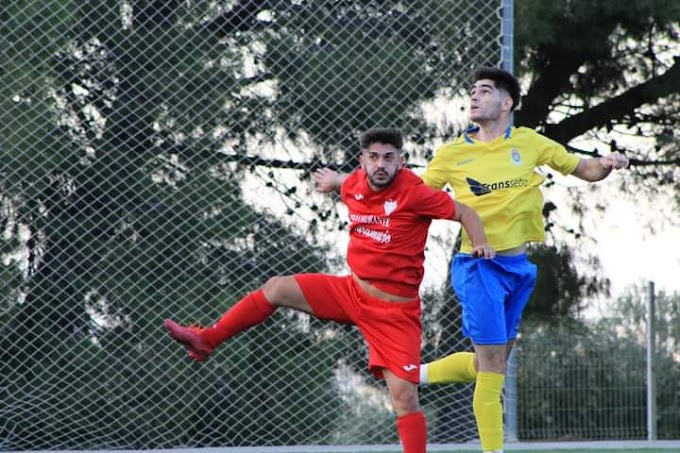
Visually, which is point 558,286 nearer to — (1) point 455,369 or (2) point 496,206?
(1) point 455,369

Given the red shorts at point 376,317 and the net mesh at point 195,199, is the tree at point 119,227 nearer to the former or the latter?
the net mesh at point 195,199

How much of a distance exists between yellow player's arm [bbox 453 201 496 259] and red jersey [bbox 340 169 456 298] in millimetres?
41

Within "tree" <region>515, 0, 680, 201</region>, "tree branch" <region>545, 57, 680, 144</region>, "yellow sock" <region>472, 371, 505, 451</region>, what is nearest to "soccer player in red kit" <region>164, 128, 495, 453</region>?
"yellow sock" <region>472, 371, 505, 451</region>

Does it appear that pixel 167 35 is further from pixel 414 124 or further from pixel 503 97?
pixel 503 97

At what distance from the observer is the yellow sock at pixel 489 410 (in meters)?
4.82

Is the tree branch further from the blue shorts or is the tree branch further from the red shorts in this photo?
the red shorts

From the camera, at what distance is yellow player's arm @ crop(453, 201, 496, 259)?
181 inches

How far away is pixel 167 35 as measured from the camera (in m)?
6.89

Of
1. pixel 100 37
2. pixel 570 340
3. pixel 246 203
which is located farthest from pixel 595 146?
pixel 100 37

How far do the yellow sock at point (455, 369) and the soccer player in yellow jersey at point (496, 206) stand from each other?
31cm

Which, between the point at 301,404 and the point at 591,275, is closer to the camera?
the point at 301,404

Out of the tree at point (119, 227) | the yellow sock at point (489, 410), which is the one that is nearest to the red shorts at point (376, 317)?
the yellow sock at point (489, 410)

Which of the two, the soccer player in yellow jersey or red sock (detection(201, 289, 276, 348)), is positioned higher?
the soccer player in yellow jersey

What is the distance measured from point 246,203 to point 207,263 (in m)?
0.39
